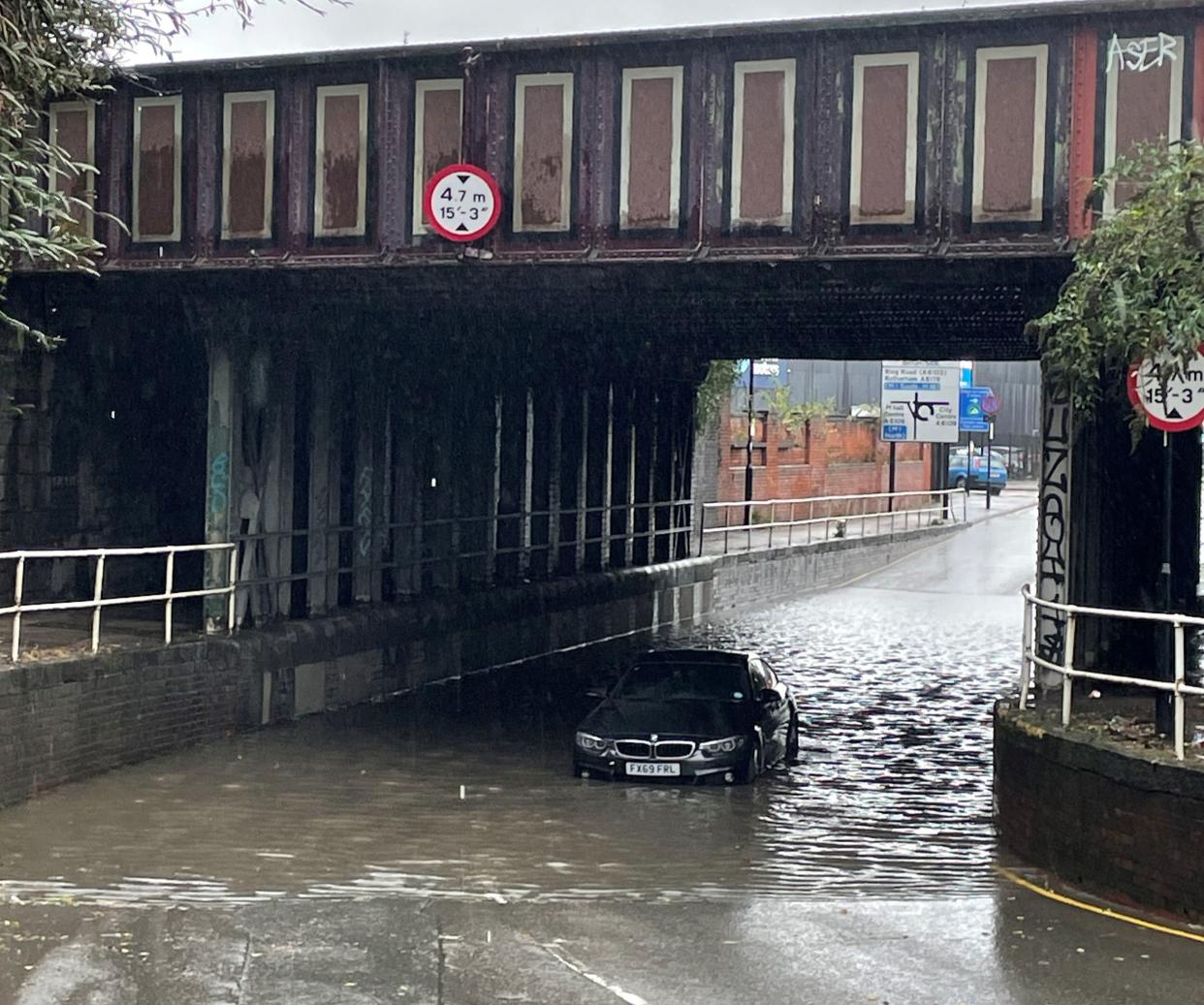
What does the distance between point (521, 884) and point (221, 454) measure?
30.9 ft

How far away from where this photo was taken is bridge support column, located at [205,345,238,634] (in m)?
20.4

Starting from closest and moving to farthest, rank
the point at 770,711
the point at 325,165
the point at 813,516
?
the point at 325,165 → the point at 770,711 → the point at 813,516

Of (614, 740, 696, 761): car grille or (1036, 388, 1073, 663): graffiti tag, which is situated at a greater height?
(1036, 388, 1073, 663): graffiti tag

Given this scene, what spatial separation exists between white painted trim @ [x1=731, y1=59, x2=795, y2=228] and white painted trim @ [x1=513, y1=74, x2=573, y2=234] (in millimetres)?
1540

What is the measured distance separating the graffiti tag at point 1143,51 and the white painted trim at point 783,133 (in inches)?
108

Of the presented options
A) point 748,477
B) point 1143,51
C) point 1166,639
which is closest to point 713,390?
point 748,477

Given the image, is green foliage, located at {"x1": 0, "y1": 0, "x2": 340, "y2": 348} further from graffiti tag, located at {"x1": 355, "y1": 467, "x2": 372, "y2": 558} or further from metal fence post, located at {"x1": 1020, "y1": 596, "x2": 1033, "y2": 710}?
graffiti tag, located at {"x1": 355, "y1": 467, "x2": 372, "y2": 558}

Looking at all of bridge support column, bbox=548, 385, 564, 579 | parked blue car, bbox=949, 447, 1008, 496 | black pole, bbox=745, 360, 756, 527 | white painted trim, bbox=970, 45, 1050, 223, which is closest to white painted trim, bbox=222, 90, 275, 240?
white painted trim, bbox=970, 45, 1050, 223

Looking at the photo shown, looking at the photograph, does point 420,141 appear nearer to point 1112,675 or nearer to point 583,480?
point 1112,675

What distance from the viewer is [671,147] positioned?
16.6m

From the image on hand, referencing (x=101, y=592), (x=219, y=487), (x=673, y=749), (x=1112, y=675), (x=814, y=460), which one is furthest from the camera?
(x=814, y=460)

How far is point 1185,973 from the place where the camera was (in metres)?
9.96

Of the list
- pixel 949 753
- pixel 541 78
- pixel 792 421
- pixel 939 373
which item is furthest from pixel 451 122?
pixel 939 373

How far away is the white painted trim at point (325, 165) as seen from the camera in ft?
58.3
